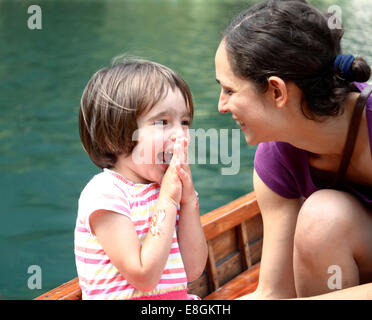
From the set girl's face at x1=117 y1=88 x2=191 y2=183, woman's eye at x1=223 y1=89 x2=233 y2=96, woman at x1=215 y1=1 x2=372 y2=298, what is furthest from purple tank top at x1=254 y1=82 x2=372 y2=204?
girl's face at x1=117 y1=88 x2=191 y2=183

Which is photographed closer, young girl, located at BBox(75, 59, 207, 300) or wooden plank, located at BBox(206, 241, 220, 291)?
young girl, located at BBox(75, 59, 207, 300)

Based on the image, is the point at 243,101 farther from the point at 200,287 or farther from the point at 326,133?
the point at 200,287

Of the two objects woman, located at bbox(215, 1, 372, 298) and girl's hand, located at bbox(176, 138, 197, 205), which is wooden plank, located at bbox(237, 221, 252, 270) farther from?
girl's hand, located at bbox(176, 138, 197, 205)

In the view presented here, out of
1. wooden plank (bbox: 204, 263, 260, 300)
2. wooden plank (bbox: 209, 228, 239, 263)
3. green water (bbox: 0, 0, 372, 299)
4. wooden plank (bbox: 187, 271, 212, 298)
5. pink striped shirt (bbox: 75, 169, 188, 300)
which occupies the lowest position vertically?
green water (bbox: 0, 0, 372, 299)

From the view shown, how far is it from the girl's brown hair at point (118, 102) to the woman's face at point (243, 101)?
0.13m

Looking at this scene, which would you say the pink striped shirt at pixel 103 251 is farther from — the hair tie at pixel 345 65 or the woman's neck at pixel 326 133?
the hair tie at pixel 345 65

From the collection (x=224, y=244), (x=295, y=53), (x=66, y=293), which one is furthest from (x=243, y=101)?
(x=224, y=244)

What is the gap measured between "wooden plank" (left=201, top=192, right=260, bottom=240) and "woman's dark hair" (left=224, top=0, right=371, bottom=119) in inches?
38.9

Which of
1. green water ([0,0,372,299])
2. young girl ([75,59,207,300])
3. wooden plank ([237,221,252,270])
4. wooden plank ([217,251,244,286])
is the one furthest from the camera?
green water ([0,0,372,299])

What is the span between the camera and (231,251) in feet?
9.20

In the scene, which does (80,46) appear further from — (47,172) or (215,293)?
(215,293)

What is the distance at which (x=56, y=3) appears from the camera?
64.0 ft

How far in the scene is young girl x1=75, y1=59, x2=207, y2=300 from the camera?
1.55m

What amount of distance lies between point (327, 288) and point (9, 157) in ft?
18.0
